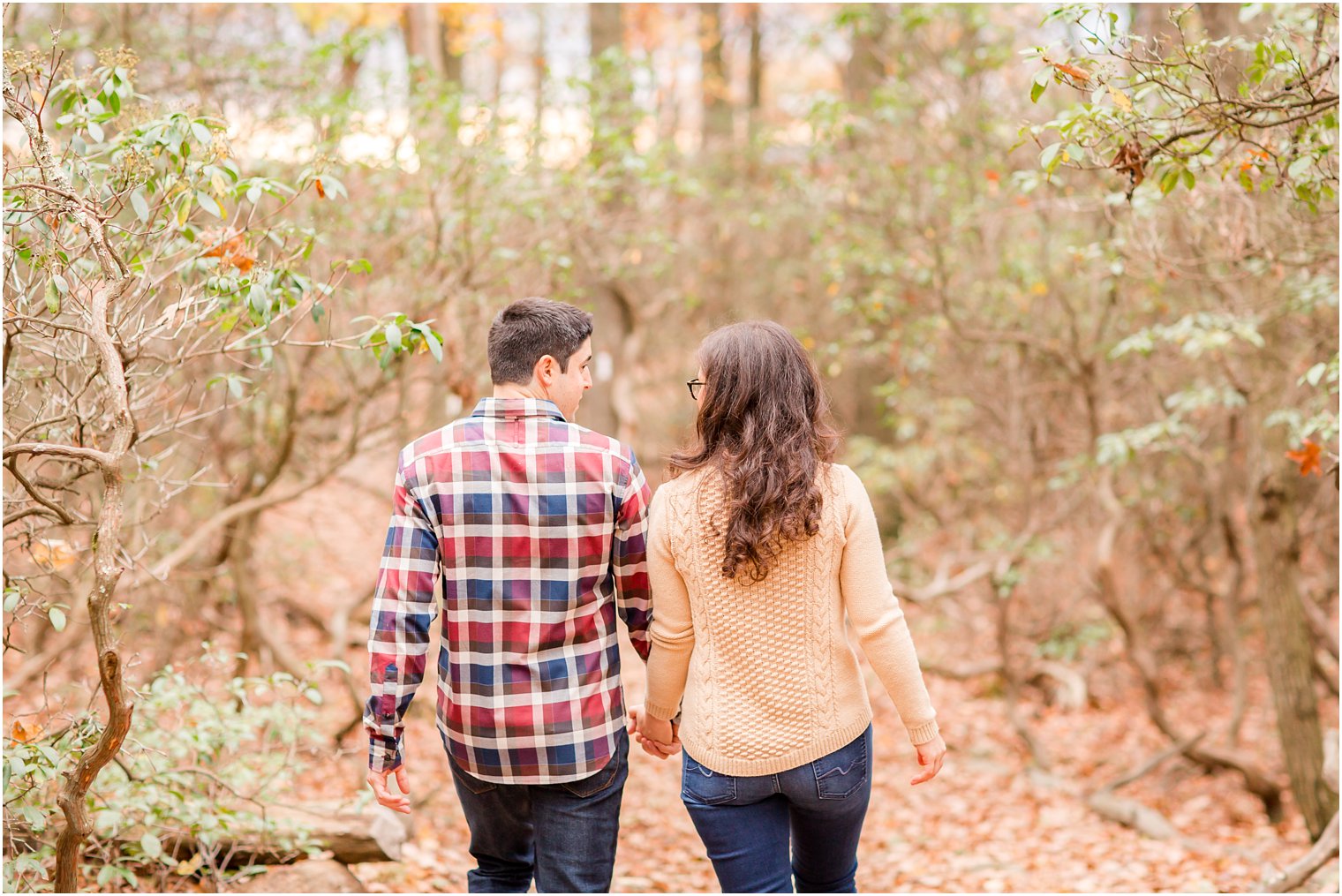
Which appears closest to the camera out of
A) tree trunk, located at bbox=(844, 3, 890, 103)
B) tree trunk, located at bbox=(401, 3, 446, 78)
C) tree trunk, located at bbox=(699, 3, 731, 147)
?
tree trunk, located at bbox=(844, 3, 890, 103)

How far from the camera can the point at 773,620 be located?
2.42 m

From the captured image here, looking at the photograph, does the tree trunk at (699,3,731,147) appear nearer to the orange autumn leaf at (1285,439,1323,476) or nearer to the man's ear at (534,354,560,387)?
the orange autumn leaf at (1285,439,1323,476)

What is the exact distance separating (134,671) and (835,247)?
5231mm

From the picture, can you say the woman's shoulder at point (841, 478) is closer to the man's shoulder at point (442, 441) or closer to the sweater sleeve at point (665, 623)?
the sweater sleeve at point (665, 623)

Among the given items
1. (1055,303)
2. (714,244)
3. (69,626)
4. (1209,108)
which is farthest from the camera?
(714,244)

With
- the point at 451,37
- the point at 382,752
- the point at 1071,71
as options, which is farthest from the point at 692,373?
the point at 451,37

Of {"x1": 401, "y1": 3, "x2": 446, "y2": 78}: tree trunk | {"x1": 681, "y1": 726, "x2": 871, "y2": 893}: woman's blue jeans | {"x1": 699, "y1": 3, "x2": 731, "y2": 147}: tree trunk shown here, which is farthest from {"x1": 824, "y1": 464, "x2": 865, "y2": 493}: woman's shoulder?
{"x1": 699, "y1": 3, "x2": 731, "y2": 147}: tree trunk

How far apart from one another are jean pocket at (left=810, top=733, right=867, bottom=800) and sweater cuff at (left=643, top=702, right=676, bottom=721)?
0.40m

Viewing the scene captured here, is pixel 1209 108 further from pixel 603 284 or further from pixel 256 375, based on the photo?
pixel 603 284

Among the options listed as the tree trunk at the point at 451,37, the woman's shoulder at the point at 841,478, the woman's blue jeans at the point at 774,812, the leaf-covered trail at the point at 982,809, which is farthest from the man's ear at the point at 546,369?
the tree trunk at the point at 451,37

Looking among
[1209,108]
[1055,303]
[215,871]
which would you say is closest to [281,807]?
[215,871]

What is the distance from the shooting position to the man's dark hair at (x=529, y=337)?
2.51 metres

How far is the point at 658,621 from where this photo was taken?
8.40ft

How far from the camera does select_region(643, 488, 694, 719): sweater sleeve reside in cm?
248
